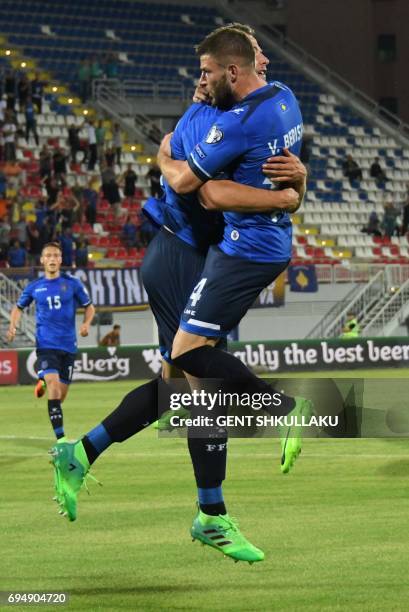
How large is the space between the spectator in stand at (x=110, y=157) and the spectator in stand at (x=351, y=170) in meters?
9.80

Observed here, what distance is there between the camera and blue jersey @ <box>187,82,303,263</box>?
23.3ft

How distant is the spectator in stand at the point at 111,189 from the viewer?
3850 cm

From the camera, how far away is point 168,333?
788 centimetres

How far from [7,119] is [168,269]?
3145cm

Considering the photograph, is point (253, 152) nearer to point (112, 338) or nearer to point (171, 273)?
point (171, 273)

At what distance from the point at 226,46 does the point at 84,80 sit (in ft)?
121

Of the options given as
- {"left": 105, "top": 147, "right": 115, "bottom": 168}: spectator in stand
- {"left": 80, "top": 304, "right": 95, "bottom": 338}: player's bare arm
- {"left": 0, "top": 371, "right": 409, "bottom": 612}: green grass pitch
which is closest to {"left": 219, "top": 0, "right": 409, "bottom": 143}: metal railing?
{"left": 105, "top": 147, "right": 115, "bottom": 168}: spectator in stand

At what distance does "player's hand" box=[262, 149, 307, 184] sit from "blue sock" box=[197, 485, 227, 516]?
5.65 ft

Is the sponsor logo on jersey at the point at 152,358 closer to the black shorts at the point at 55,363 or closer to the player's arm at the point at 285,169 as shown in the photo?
the black shorts at the point at 55,363

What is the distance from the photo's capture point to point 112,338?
32000mm

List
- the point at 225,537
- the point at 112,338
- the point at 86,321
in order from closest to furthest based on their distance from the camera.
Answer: the point at 225,537
the point at 86,321
the point at 112,338

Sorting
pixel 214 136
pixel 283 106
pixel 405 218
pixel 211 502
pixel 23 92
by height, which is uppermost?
pixel 283 106

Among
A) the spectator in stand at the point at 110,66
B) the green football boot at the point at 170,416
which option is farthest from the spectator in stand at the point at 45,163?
the green football boot at the point at 170,416

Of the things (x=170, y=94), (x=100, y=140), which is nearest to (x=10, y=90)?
(x=100, y=140)
